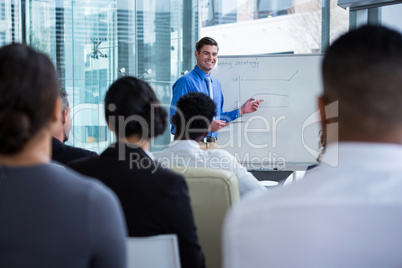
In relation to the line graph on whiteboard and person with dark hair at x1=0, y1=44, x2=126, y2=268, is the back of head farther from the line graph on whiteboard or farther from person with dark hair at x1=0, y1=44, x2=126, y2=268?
the line graph on whiteboard

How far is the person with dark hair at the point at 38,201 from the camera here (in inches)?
33.8

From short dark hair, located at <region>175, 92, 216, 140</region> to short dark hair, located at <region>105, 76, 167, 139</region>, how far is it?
2.20ft

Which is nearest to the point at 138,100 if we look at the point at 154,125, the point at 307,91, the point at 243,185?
the point at 154,125

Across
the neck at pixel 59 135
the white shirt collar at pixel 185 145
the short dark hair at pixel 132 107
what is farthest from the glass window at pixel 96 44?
the short dark hair at pixel 132 107

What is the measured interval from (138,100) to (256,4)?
5178mm

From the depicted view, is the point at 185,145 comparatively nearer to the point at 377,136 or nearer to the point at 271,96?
the point at 377,136

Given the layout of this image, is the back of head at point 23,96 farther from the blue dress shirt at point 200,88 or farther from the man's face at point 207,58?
the man's face at point 207,58

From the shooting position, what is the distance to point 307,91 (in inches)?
150

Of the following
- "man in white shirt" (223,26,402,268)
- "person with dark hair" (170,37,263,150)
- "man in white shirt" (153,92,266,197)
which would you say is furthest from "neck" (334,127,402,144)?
"person with dark hair" (170,37,263,150)

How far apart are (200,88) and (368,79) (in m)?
3.04

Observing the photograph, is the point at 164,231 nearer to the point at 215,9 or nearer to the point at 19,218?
the point at 19,218

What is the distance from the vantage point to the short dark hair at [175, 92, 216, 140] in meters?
2.32

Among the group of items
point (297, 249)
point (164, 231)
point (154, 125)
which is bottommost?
point (164, 231)

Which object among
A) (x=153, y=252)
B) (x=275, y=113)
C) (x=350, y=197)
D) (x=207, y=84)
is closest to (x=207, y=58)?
(x=207, y=84)
